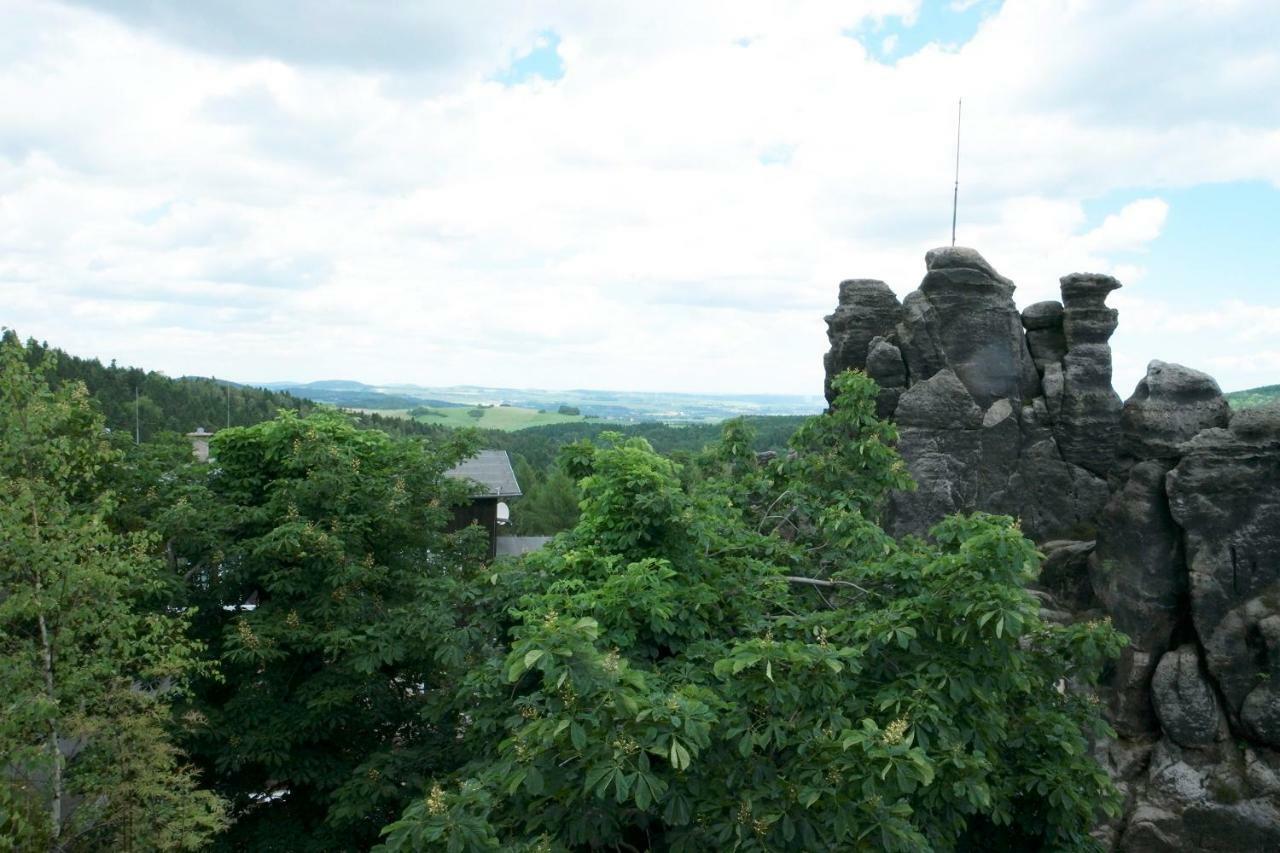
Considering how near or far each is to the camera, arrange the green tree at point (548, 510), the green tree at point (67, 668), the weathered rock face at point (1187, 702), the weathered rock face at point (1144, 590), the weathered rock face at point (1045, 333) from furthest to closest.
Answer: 1. the green tree at point (548, 510)
2. the weathered rock face at point (1045, 333)
3. the weathered rock face at point (1144, 590)
4. the weathered rock face at point (1187, 702)
5. the green tree at point (67, 668)

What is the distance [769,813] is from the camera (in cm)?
761

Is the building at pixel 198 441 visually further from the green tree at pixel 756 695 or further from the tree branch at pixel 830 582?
the tree branch at pixel 830 582

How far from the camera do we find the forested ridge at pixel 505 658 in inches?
302

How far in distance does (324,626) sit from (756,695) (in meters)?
7.76

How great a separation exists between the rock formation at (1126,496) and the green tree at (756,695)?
8574 mm

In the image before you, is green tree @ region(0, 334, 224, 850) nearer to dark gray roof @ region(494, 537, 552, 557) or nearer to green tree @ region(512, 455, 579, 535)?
dark gray roof @ region(494, 537, 552, 557)

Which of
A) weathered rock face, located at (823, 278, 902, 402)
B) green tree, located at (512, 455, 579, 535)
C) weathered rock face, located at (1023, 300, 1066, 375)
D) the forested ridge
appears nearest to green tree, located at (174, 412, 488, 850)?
the forested ridge

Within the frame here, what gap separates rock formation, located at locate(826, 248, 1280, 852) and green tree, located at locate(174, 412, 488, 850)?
523 inches

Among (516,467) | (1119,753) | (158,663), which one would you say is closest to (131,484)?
(158,663)

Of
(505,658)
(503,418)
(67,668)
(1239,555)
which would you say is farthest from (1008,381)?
(503,418)

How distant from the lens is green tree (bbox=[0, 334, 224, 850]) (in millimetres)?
9883

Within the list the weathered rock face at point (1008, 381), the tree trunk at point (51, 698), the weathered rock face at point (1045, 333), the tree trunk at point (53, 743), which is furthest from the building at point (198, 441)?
the weathered rock face at point (1045, 333)

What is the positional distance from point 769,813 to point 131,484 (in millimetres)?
11710

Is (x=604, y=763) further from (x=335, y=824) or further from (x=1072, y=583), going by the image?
(x=1072, y=583)
